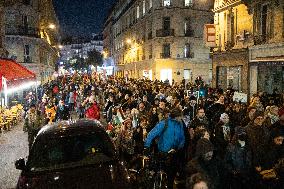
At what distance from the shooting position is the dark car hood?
5516 mm

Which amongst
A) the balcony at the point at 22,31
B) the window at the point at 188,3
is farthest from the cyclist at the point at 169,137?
the window at the point at 188,3

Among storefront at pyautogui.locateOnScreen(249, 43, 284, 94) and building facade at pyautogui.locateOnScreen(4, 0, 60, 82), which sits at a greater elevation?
building facade at pyautogui.locateOnScreen(4, 0, 60, 82)

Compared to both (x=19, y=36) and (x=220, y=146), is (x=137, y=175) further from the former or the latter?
(x=19, y=36)

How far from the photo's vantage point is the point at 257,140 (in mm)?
8078

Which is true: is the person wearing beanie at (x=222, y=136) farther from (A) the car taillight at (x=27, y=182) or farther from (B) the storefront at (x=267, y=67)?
(B) the storefront at (x=267, y=67)

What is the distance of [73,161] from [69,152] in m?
0.24

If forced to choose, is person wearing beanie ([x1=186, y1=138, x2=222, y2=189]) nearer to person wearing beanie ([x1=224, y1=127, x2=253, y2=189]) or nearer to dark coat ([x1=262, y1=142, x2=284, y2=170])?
person wearing beanie ([x1=224, y1=127, x2=253, y2=189])

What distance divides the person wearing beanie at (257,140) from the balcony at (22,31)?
39329mm

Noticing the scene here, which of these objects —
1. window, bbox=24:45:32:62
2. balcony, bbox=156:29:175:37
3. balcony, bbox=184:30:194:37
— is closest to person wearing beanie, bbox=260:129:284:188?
balcony, bbox=156:29:175:37

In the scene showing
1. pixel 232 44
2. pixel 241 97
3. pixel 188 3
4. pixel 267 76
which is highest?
pixel 188 3

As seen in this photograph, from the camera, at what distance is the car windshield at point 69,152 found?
249 inches

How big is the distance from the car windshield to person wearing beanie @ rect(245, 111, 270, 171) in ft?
10.5

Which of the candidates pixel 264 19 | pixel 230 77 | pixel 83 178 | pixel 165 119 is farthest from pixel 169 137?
pixel 230 77

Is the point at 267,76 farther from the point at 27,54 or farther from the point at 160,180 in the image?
the point at 27,54
